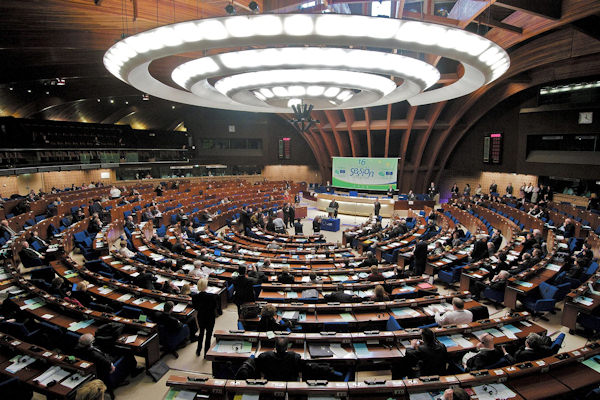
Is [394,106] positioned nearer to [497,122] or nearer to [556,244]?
[497,122]

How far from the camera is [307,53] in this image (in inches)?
337

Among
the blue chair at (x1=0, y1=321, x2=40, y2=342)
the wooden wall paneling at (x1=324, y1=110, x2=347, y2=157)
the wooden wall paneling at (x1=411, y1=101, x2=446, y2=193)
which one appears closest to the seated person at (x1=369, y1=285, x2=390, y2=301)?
the blue chair at (x1=0, y1=321, x2=40, y2=342)

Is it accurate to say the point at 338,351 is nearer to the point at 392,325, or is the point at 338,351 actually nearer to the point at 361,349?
the point at 361,349

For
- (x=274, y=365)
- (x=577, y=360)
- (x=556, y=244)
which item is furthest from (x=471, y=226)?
(x=274, y=365)

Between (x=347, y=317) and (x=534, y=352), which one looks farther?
(x=347, y=317)

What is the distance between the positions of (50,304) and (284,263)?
6193mm

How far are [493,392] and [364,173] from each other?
24.0 m

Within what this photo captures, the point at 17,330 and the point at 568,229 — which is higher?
the point at 568,229

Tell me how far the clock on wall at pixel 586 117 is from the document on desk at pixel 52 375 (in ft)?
85.5

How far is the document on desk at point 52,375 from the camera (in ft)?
15.3

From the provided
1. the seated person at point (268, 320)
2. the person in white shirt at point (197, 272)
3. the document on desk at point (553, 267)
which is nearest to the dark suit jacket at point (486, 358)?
the seated person at point (268, 320)

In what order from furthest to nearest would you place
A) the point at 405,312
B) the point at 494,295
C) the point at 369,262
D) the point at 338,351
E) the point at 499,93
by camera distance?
the point at 499,93 → the point at 369,262 → the point at 494,295 → the point at 405,312 → the point at 338,351

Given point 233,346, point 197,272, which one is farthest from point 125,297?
point 233,346

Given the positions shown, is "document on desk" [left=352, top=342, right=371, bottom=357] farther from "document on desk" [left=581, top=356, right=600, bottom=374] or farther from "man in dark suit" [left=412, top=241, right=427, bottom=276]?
"man in dark suit" [left=412, top=241, right=427, bottom=276]
